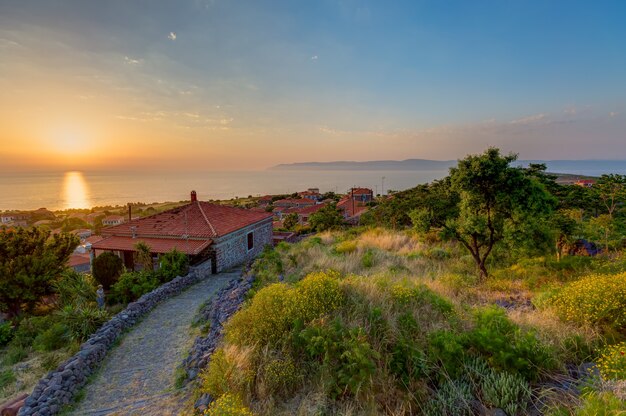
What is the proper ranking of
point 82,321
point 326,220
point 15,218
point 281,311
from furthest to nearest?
1. point 15,218
2. point 326,220
3. point 82,321
4. point 281,311

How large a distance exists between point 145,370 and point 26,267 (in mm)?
14673

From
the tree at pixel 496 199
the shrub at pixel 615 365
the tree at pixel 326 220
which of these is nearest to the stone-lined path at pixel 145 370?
the shrub at pixel 615 365

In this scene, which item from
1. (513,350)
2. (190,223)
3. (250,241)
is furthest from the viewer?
(250,241)

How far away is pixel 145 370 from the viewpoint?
6.96m

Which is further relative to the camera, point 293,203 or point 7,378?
point 293,203

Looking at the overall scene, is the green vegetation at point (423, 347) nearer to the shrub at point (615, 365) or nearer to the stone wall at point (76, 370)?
the shrub at point (615, 365)

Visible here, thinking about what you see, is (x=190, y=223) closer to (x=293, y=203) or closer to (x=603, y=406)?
(x=603, y=406)

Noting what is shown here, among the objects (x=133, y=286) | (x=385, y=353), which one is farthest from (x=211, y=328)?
(x=133, y=286)

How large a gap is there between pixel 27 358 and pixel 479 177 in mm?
15519

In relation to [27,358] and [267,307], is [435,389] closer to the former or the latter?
[267,307]

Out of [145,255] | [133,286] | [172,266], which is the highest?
[145,255]

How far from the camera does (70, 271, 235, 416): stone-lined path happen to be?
5633 mm

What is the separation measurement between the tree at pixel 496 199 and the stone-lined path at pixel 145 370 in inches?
365

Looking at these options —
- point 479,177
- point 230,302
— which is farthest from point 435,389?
point 479,177
